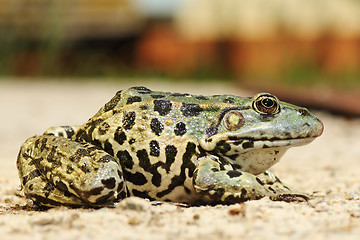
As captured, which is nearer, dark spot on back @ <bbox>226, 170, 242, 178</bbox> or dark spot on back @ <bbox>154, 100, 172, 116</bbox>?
dark spot on back @ <bbox>226, 170, 242, 178</bbox>

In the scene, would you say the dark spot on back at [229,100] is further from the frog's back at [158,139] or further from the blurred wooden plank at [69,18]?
the blurred wooden plank at [69,18]

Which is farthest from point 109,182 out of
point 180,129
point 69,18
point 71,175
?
point 69,18

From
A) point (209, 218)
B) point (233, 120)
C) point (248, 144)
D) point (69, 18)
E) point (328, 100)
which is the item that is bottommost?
point (328, 100)

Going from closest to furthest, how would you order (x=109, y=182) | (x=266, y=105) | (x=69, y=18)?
1. (x=109, y=182)
2. (x=266, y=105)
3. (x=69, y=18)

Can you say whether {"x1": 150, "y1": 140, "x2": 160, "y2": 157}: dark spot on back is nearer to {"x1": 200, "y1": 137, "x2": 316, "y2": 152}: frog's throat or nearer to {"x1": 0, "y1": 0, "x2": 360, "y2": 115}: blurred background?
{"x1": 200, "y1": 137, "x2": 316, "y2": 152}: frog's throat

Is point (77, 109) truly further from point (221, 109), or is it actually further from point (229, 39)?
point (229, 39)

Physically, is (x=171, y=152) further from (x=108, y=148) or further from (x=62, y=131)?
(x=62, y=131)

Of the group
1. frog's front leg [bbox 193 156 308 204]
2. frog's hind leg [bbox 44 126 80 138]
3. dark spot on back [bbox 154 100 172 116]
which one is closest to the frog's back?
dark spot on back [bbox 154 100 172 116]

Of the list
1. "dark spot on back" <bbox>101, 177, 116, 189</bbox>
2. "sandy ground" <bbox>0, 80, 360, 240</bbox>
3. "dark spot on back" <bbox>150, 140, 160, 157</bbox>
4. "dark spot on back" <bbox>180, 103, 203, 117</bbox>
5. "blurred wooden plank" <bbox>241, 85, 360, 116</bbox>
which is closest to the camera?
"sandy ground" <bbox>0, 80, 360, 240</bbox>
